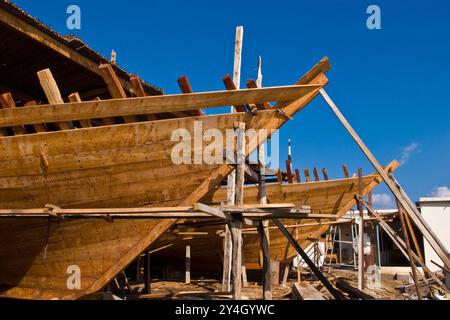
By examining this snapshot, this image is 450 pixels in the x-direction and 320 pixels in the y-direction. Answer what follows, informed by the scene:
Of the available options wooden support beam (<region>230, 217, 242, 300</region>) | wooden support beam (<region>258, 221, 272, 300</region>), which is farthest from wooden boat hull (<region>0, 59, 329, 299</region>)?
wooden support beam (<region>258, 221, 272, 300</region>)

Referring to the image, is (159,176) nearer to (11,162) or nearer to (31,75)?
(11,162)

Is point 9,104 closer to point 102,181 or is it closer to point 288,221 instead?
point 102,181

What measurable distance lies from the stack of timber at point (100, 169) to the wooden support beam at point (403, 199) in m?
0.48

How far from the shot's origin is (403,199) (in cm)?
565

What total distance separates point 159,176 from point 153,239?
849 millimetres

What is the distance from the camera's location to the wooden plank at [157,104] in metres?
5.17

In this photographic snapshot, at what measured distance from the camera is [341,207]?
1206cm

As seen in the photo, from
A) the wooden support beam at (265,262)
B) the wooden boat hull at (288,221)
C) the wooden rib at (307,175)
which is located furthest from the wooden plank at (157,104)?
the wooden rib at (307,175)

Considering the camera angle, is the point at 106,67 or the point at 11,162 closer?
the point at 106,67

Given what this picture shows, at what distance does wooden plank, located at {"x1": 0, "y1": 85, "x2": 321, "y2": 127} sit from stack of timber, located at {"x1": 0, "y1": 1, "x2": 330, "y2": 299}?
1 cm

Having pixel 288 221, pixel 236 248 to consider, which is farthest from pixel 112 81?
pixel 288 221

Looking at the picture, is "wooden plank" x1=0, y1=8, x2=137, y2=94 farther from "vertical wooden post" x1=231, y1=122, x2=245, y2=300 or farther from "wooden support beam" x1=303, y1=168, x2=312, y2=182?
"wooden support beam" x1=303, y1=168, x2=312, y2=182

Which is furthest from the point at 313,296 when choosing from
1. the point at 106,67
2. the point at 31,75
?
the point at 31,75

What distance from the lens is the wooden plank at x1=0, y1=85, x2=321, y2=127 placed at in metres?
5.17
